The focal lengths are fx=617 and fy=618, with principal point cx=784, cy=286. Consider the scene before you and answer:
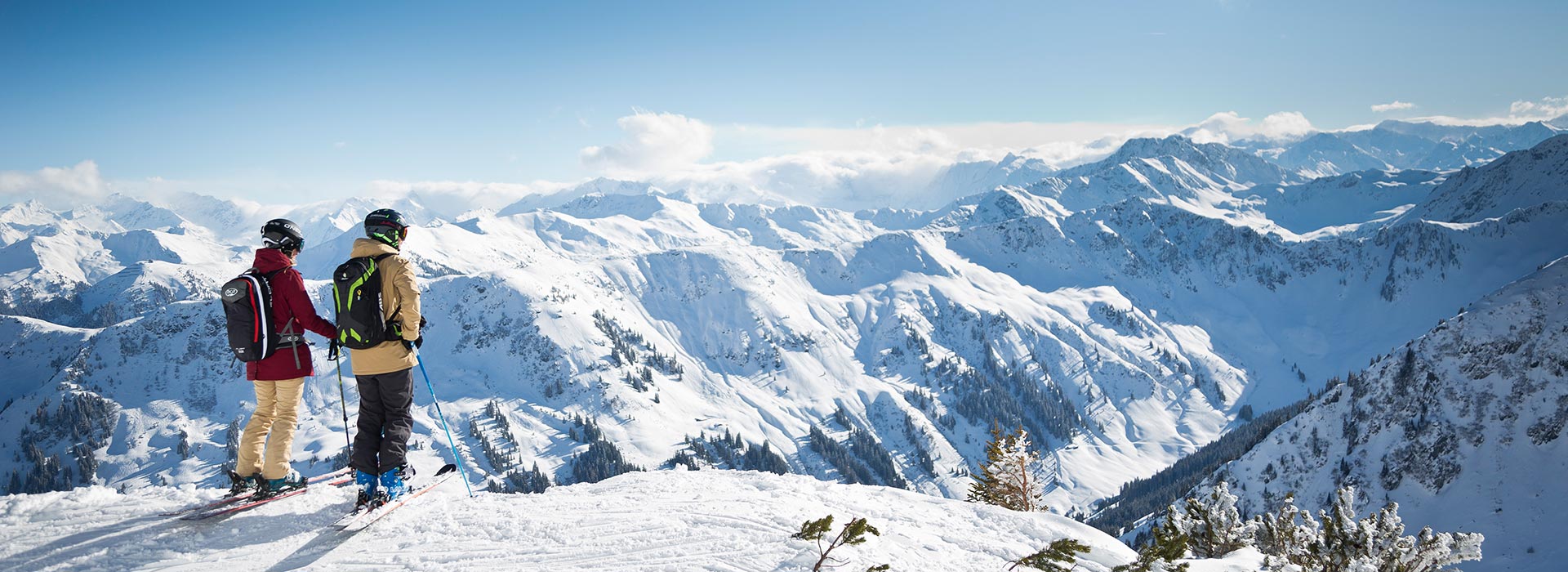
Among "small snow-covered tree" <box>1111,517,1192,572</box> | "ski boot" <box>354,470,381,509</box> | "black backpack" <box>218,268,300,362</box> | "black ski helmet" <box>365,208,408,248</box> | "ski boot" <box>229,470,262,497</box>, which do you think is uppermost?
"black ski helmet" <box>365,208,408,248</box>

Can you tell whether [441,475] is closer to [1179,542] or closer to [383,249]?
[383,249]

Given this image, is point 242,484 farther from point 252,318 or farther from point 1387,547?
point 1387,547

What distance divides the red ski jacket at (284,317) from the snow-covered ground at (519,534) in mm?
2045

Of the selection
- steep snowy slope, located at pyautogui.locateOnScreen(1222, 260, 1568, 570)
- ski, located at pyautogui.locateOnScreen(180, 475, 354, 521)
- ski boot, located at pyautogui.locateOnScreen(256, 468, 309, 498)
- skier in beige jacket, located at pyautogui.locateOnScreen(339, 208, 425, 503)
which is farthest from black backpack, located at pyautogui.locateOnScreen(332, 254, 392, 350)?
steep snowy slope, located at pyautogui.locateOnScreen(1222, 260, 1568, 570)

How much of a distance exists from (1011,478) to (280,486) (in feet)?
71.9

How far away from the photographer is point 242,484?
31.1ft

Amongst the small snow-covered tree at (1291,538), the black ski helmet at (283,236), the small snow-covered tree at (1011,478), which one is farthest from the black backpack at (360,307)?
the small snow-covered tree at (1011,478)

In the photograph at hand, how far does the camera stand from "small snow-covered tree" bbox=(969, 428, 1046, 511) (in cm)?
2275

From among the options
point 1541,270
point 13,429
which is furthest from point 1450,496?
point 13,429

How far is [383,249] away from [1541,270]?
157887 millimetres

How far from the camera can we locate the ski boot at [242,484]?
30.6ft

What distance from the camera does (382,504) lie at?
9305mm

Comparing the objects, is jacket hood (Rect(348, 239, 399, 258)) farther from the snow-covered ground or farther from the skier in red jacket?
the snow-covered ground

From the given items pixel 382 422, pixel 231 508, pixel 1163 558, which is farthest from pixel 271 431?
pixel 1163 558
